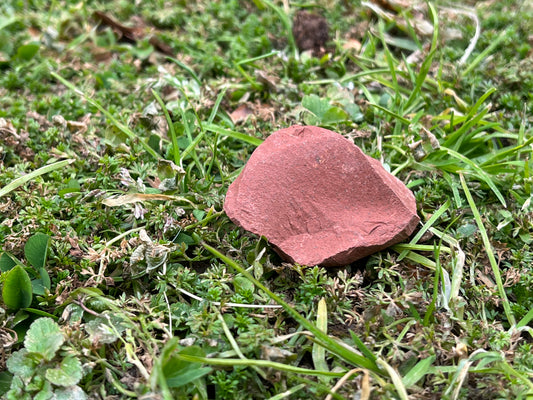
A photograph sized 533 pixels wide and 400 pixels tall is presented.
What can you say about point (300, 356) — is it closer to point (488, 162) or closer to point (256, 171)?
point (256, 171)

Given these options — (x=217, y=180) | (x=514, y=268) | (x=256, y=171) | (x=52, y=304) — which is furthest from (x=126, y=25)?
(x=514, y=268)

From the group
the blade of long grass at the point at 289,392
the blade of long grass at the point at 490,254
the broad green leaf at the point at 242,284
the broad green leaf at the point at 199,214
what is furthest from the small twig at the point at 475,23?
the blade of long grass at the point at 289,392

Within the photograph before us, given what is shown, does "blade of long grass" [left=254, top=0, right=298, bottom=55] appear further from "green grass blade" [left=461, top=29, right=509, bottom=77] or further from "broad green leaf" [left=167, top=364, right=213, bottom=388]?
"broad green leaf" [left=167, top=364, right=213, bottom=388]

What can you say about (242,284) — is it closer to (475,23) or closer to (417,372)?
(417,372)

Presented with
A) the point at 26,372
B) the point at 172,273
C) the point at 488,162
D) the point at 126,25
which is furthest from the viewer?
the point at 126,25

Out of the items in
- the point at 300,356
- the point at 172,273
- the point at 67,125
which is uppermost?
the point at 67,125

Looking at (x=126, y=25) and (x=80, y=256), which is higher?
(x=126, y=25)

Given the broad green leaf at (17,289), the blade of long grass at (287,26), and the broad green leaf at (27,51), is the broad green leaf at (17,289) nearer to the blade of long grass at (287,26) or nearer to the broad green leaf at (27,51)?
the broad green leaf at (27,51)
